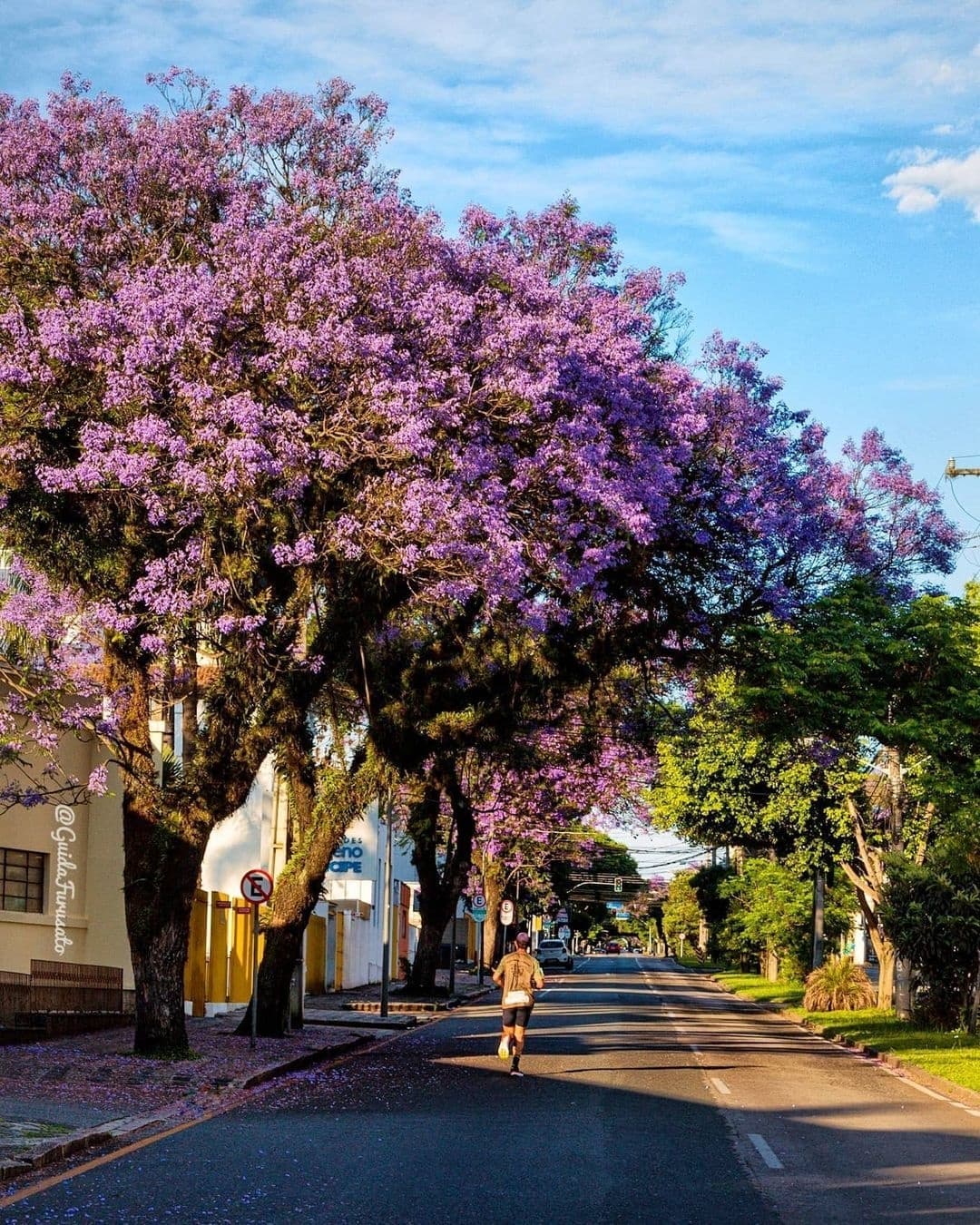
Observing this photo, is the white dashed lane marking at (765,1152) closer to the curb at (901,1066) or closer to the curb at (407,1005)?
the curb at (901,1066)

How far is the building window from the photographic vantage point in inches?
1043

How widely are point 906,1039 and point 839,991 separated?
12.4m

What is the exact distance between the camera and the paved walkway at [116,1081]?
13203mm

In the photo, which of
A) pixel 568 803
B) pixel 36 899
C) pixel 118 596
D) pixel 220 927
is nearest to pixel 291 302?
pixel 118 596

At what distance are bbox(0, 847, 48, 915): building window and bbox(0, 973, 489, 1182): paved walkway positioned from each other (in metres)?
2.37

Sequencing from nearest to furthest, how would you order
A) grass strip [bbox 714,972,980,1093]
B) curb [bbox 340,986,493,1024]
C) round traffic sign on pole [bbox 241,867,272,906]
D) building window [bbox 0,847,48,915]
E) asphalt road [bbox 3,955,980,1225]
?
1. asphalt road [bbox 3,955,980,1225]
2. grass strip [bbox 714,972,980,1093]
3. round traffic sign on pole [bbox 241,867,272,906]
4. building window [bbox 0,847,48,915]
5. curb [bbox 340,986,493,1024]

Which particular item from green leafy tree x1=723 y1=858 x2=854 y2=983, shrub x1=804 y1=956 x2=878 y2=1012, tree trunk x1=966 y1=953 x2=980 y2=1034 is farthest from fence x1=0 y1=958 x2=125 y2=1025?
green leafy tree x1=723 y1=858 x2=854 y2=983

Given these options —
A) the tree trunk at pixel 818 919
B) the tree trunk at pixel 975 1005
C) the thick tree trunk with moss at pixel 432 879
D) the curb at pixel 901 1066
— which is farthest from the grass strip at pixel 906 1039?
the thick tree trunk with moss at pixel 432 879

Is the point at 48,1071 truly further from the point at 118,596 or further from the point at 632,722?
the point at 632,722

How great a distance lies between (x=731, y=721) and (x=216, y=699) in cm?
1411

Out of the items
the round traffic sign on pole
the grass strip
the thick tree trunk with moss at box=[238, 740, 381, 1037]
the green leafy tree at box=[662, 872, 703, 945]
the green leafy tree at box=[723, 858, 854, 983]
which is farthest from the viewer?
the green leafy tree at box=[662, 872, 703, 945]

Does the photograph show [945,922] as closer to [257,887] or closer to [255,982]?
[255,982]

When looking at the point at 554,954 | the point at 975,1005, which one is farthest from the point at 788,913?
the point at 554,954

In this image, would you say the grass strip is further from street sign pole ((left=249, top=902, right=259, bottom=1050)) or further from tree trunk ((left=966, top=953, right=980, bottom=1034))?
street sign pole ((left=249, top=902, right=259, bottom=1050))
